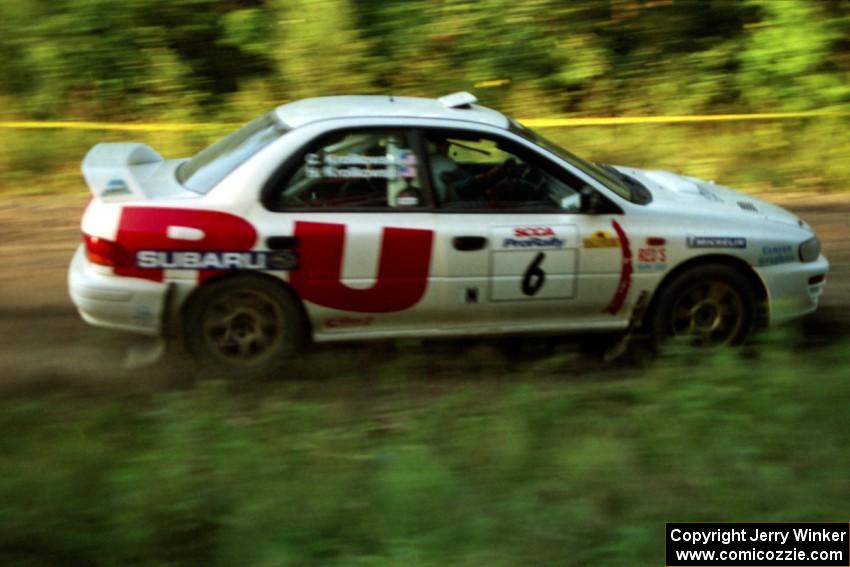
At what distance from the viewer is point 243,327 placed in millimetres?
6094

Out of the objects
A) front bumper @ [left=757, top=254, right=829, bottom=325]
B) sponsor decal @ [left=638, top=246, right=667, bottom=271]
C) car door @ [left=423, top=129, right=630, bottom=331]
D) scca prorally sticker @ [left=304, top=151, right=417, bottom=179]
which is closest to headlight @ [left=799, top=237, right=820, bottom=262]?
front bumper @ [left=757, top=254, right=829, bottom=325]

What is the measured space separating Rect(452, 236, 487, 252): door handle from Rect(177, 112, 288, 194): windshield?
118 centimetres

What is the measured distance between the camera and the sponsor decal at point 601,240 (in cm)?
615

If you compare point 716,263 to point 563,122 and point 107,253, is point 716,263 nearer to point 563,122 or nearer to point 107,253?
point 107,253

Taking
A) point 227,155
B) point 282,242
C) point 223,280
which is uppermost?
point 227,155

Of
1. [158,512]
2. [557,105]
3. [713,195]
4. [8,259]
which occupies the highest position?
[557,105]

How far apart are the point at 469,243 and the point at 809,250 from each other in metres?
2.17

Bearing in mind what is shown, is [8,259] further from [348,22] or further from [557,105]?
[557,105]

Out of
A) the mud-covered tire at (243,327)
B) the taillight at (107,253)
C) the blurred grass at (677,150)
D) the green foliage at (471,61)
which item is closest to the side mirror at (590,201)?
the mud-covered tire at (243,327)

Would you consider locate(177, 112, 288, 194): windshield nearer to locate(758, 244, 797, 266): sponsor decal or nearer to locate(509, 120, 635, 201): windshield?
locate(509, 120, 635, 201): windshield

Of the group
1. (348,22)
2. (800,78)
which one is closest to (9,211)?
(348,22)

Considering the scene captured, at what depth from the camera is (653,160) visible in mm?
11383

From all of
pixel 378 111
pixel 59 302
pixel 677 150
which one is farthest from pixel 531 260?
pixel 677 150

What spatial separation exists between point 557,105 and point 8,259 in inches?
265
